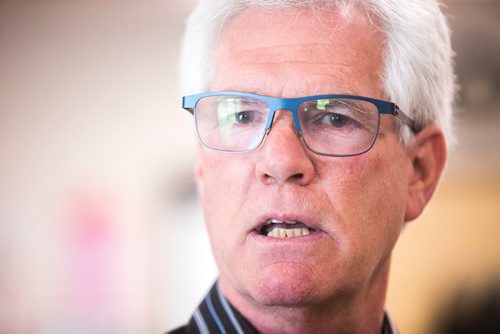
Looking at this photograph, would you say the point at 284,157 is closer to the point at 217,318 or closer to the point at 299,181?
the point at 299,181

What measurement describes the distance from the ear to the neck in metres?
0.17

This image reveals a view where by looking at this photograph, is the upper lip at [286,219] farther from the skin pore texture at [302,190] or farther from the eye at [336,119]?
the eye at [336,119]

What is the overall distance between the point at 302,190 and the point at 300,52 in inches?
9.3

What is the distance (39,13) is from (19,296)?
1.26 meters

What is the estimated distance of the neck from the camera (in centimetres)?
109

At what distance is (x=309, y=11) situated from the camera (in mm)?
1111

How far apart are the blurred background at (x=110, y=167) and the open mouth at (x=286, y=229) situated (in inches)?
71.3

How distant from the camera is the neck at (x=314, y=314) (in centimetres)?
109

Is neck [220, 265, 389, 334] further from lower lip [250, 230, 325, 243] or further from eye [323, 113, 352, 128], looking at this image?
eye [323, 113, 352, 128]

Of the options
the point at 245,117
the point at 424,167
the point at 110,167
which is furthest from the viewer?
the point at 110,167

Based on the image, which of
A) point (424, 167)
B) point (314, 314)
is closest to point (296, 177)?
point (314, 314)

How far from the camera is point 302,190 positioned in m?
1.01

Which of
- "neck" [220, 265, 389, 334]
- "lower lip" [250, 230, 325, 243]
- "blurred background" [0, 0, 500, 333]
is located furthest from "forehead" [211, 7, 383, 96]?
"blurred background" [0, 0, 500, 333]

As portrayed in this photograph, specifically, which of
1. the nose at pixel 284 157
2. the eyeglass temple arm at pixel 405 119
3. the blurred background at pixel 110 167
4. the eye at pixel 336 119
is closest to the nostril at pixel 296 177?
the nose at pixel 284 157
